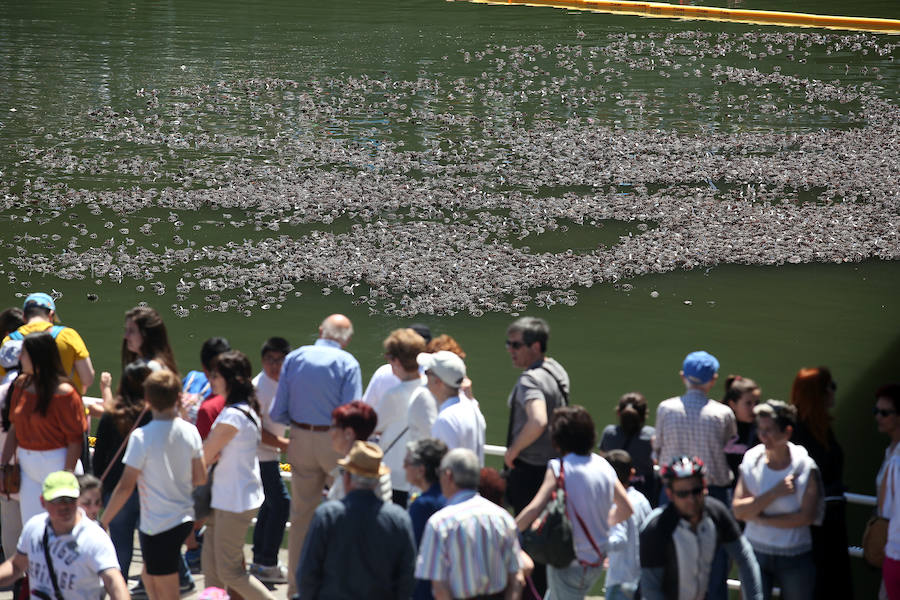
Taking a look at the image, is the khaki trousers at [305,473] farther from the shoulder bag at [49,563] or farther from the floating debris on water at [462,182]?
the floating debris on water at [462,182]

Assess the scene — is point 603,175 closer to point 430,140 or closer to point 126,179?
point 430,140

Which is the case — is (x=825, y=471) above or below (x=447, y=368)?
below

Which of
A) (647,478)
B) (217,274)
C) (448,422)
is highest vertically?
(448,422)

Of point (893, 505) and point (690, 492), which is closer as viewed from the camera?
point (690, 492)

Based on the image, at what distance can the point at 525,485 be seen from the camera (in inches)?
259

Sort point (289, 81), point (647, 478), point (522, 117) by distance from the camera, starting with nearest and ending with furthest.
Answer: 1. point (647, 478)
2. point (522, 117)
3. point (289, 81)

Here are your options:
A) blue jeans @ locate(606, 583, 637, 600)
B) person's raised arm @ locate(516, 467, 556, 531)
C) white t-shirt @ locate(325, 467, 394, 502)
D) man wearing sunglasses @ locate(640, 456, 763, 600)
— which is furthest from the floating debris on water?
man wearing sunglasses @ locate(640, 456, 763, 600)

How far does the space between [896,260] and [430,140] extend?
29.9ft

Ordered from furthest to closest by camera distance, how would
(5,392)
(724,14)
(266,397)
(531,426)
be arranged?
(724,14)
(266,397)
(5,392)
(531,426)

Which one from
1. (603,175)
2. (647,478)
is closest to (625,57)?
(603,175)

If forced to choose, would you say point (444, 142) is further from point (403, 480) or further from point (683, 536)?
point (683, 536)

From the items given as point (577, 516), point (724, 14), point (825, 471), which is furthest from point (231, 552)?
point (724, 14)

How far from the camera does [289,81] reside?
88.6ft

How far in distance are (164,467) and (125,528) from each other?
26.7 inches
